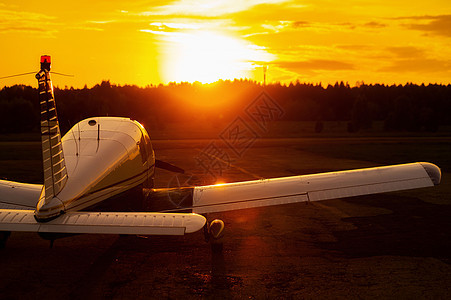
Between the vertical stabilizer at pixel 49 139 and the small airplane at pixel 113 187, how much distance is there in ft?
0.04

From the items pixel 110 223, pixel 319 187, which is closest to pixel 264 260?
pixel 319 187

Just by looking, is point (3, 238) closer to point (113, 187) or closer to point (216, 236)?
point (113, 187)

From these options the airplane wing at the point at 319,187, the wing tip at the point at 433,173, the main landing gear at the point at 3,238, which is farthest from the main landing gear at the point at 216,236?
the wing tip at the point at 433,173

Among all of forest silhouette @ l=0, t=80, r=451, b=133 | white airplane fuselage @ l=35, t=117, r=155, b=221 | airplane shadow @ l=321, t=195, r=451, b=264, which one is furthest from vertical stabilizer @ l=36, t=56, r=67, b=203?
forest silhouette @ l=0, t=80, r=451, b=133

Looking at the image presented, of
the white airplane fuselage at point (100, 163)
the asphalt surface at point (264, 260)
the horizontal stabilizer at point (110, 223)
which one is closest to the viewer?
the horizontal stabilizer at point (110, 223)

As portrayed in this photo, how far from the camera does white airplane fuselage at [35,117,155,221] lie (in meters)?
7.48

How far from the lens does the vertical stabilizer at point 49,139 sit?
6.79 meters

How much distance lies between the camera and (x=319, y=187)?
9508 millimetres

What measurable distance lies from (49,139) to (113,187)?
1770 mm

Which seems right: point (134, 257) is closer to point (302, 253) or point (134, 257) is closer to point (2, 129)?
point (302, 253)

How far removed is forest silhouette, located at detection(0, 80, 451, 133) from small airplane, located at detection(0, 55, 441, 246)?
156ft

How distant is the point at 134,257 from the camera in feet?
30.1

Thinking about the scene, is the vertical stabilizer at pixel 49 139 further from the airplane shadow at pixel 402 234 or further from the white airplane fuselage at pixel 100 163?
the airplane shadow at pixel 402 234

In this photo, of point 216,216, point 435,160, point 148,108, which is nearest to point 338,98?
point 148,108
